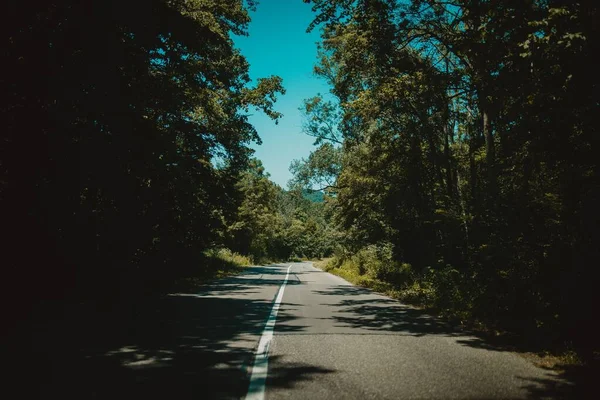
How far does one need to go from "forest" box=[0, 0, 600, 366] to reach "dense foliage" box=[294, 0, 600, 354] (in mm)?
38

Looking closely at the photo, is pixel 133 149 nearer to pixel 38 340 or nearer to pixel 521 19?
pixel 38 340

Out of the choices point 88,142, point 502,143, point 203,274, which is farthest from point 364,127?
point 203,274

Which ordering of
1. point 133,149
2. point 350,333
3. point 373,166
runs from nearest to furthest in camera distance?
point 350,333, point 133,149, point 373,166

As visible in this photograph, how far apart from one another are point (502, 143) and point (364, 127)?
7.73 metres

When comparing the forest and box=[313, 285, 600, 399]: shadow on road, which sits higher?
the forest

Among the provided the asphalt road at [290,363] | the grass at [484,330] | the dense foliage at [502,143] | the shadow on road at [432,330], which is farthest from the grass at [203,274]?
the dense foliage at [502,143]

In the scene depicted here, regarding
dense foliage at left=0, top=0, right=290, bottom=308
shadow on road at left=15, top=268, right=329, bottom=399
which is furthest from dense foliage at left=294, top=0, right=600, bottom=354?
dense foliage at left=0, top=0, right=290, bottom=308

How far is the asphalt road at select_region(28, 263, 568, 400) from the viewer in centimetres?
380

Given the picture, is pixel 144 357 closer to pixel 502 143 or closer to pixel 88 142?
pixel 88 142

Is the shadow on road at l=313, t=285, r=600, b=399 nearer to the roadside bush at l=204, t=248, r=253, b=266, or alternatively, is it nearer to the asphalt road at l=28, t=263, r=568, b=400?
the asphalt road at l=28, t=263, r=568, b=400

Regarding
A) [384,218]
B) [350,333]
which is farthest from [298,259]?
[350,333]

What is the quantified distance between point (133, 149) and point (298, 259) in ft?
254

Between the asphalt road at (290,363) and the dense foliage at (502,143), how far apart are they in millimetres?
1768

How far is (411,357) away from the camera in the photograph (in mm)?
5062
